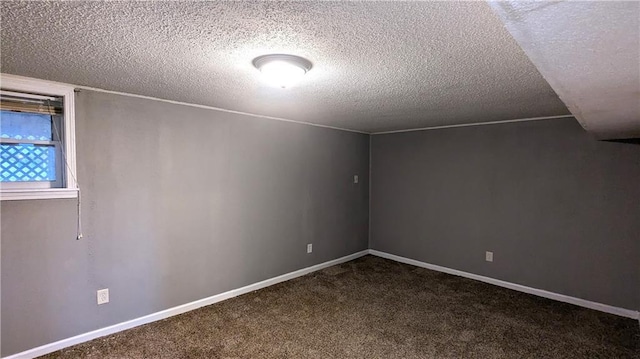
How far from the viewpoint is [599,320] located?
3059 mm

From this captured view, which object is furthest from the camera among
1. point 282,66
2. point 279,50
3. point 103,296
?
point 103,296

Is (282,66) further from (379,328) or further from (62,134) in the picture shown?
(379,328)

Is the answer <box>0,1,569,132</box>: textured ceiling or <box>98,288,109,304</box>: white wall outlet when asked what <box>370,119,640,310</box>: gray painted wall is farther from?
<box>98,288,109,304</box>: white wall outlet

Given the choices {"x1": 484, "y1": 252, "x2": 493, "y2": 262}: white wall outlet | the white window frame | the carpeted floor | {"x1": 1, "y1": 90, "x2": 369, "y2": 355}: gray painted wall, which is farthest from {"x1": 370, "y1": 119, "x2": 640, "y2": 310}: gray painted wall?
the white window frame

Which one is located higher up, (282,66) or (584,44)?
(282,66)

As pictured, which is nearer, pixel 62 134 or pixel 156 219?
pixel 62 134

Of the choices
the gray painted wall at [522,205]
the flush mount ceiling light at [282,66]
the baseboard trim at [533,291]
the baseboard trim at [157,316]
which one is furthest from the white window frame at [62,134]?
the baseboard trim at [533,291]

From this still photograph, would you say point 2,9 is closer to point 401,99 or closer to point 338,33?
point 338,33

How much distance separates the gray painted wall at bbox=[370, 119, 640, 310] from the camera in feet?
10.6

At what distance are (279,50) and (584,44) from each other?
131cm

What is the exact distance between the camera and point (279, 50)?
5.64 ft

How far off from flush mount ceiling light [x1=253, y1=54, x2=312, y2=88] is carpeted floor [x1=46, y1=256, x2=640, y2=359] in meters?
2.06

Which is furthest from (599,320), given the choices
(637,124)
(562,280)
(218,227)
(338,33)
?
(218,227)

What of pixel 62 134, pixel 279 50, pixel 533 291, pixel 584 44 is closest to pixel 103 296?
pixel 62 134
